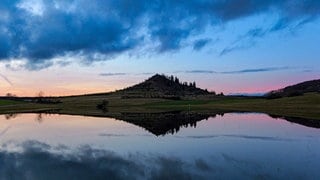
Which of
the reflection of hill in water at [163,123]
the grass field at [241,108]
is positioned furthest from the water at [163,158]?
the grass field at [241,108]

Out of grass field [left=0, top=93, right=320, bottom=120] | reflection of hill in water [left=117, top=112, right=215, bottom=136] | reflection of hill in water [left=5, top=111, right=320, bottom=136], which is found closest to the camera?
reflection of hill in water [left=117, top=112, right=215, bottom=136]

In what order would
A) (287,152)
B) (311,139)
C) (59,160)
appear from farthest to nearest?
(311,139) → (287,152) → (59,160)

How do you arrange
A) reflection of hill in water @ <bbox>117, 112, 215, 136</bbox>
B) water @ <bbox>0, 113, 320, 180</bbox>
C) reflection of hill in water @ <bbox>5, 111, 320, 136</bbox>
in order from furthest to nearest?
reflection of hill in water @ <bbox>5, 111, 320, 136</bbox> < reflection of hill in water @ <bbox>117, 112, 215, 136</bbox> < water @ <bbox>0, 113, 320, 180</bbox>

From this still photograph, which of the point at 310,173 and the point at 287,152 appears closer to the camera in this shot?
the point at 310,173

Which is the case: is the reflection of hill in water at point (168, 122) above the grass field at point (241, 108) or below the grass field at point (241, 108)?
below

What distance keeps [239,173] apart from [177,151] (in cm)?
966

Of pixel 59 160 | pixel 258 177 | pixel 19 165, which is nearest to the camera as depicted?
pixel 258 177

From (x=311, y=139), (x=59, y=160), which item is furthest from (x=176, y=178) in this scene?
(x=311, y=139)

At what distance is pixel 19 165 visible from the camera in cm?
2339

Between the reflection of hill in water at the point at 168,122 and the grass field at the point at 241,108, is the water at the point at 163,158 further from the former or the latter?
the grass field at the point at 241,108

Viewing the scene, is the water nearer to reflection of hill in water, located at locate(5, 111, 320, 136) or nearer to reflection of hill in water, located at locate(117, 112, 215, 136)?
reflection of hill in water, located at locate(117, 112, 215, 136)

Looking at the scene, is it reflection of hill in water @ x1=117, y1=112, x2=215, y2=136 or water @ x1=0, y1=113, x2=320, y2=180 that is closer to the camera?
water @ x1=0, y1=113, x2=320, y2=180

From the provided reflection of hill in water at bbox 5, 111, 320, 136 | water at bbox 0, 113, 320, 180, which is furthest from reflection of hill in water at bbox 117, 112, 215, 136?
water at bbox 0, 113, 320, 180

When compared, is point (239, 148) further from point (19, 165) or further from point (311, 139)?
point (19, 165)
